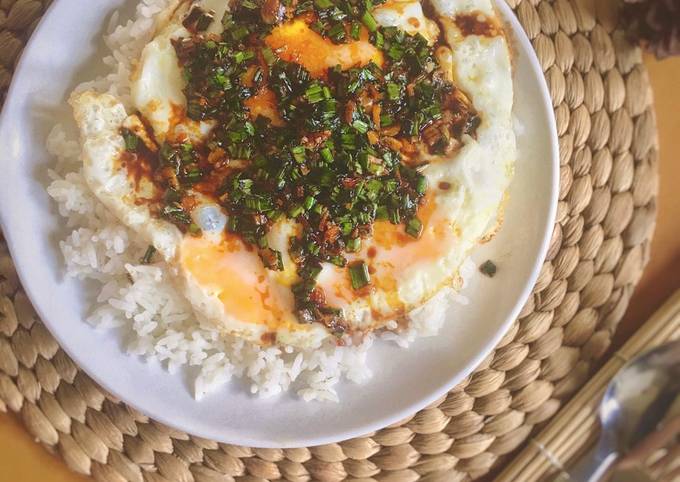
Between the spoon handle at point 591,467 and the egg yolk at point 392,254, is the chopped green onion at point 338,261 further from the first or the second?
the spoon handle at point 591,467

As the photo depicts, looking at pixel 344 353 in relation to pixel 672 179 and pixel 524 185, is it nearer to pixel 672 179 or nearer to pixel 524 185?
pixel 524 185

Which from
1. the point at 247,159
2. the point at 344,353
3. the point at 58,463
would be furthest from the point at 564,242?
the point at 58,463

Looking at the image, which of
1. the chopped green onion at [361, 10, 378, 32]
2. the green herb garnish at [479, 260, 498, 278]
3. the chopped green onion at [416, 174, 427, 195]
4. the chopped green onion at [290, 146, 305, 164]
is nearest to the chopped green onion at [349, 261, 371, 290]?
the chopped green onion at [416, 174, 427, 195]

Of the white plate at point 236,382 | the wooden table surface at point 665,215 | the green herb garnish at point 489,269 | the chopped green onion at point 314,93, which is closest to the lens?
the chopped green onion at point 314,93

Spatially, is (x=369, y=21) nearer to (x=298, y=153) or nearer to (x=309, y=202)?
(x=298, y=153)

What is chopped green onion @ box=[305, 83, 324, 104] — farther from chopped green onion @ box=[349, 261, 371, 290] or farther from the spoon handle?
the spoon handle

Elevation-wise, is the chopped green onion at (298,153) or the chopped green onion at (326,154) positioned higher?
the chopped green onion at (326,154)

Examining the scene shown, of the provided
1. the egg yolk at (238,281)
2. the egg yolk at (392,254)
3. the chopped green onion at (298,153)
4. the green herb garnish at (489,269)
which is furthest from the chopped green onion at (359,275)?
the green herb garnish at (489,269)
